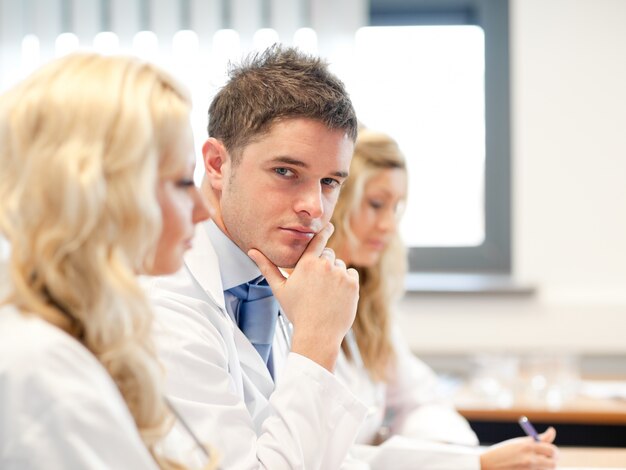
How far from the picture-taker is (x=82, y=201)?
0.93 meters

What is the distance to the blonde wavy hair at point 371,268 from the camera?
2359 mm

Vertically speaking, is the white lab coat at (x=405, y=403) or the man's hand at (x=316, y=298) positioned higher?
the man's hand at (x=316, y=298)

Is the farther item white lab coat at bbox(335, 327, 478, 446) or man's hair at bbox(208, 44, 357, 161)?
white lab coat at bbox(335, 327, 478, 446)

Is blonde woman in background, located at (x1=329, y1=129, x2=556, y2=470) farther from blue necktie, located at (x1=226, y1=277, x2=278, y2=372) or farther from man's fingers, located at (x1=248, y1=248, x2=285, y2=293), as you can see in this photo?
man's fingers, located at (x1=248, y1=248, x2=285, y2=293)

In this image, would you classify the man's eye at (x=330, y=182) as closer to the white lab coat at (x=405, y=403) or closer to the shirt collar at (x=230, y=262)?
the shirt collar at (x=230, y=262)

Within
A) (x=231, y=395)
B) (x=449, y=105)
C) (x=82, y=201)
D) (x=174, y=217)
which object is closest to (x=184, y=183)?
(x=174, y=217)

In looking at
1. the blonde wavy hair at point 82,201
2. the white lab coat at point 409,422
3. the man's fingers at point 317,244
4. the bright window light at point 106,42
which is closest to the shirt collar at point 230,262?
the man's fingers at point 317,244

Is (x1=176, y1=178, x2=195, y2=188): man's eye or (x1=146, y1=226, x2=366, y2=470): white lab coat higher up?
(x1=176, y1=178, x2=195, y2=188): man's eye

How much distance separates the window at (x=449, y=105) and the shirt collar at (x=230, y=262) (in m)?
2.21

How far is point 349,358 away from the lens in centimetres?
229

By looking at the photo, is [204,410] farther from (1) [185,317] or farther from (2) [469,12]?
(2) [469,12]

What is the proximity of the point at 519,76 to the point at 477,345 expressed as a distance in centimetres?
112

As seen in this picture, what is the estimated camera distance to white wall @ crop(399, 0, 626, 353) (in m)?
3.57

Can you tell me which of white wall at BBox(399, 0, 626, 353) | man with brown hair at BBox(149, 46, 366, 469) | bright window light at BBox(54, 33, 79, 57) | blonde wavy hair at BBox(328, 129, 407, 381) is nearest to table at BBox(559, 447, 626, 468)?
blonde wavy hair at BBox(328, 129, 407, 381)
